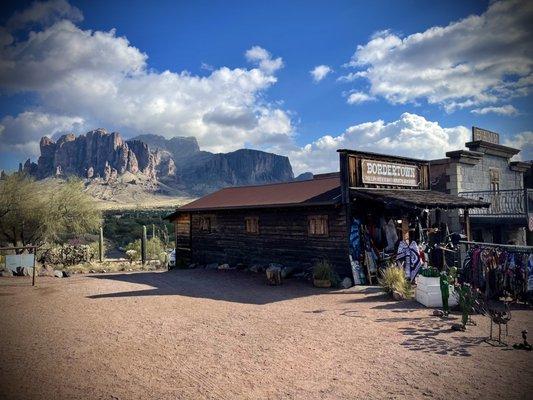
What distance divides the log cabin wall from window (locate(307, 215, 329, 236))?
125 mm

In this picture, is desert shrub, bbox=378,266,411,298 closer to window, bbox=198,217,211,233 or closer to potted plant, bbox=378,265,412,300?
potted plant, bbox=378,265,412,300

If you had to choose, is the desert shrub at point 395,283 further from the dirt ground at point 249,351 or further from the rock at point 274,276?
the rock at point 274,276

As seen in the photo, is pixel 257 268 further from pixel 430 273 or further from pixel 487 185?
pixel 487 185

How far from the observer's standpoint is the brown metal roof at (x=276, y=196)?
1443 cm

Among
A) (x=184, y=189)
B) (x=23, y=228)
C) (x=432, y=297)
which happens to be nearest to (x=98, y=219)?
(x=23, y=228)

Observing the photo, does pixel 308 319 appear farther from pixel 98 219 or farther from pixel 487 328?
pixel 98 219

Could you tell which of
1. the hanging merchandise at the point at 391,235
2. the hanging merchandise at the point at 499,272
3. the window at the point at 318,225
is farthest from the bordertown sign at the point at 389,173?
the hanging merchandise at the point at 499,272

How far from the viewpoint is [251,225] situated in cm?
1695

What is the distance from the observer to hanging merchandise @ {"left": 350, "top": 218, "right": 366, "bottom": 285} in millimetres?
12703

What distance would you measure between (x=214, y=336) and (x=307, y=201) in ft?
26.0

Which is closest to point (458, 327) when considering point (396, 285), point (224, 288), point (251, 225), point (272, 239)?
point (396, 285)

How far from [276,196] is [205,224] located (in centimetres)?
501

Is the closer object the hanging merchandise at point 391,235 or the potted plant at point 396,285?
the potted plant at point 396,285

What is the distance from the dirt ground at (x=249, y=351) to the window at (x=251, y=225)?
19.9 feet
